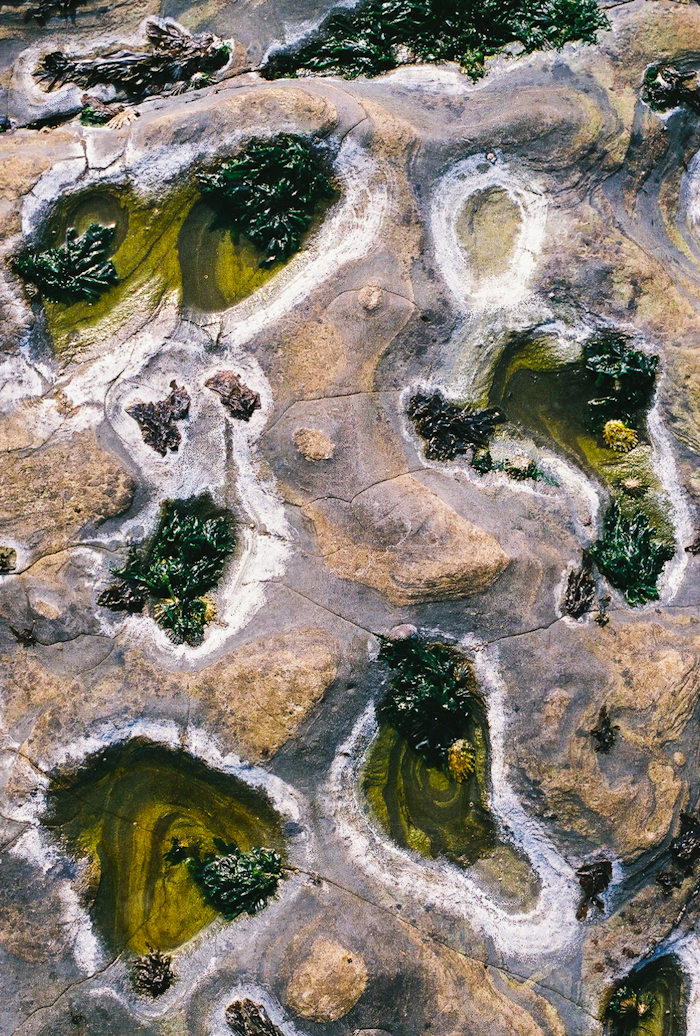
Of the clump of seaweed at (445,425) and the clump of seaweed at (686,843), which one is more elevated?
the clump of seaweed at (445,425)

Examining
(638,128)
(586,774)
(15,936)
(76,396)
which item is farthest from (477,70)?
(15,936)

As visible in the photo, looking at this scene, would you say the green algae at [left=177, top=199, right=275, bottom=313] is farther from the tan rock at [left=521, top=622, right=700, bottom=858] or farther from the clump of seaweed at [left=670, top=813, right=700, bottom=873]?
the clump of seaweed at [left=670, top=813, right=700, bottom=873]

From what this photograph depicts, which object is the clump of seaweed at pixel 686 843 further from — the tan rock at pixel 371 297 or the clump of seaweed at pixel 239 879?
the tan rock at pixel 371 297

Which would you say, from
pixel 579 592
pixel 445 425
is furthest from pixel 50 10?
pixel 579 592

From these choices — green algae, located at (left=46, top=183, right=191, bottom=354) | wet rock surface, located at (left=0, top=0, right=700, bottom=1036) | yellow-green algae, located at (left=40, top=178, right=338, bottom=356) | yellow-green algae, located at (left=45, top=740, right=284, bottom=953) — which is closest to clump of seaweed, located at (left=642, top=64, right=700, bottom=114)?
wet rock surface, located at (left=0, top=0, right=700, bottom=1036)

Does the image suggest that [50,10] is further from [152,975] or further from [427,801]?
[152,975]

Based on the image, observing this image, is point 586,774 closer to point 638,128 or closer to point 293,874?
point 293,874

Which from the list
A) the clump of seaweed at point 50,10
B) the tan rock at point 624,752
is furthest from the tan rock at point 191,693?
Result: the clump of seaweed at point 50,10
